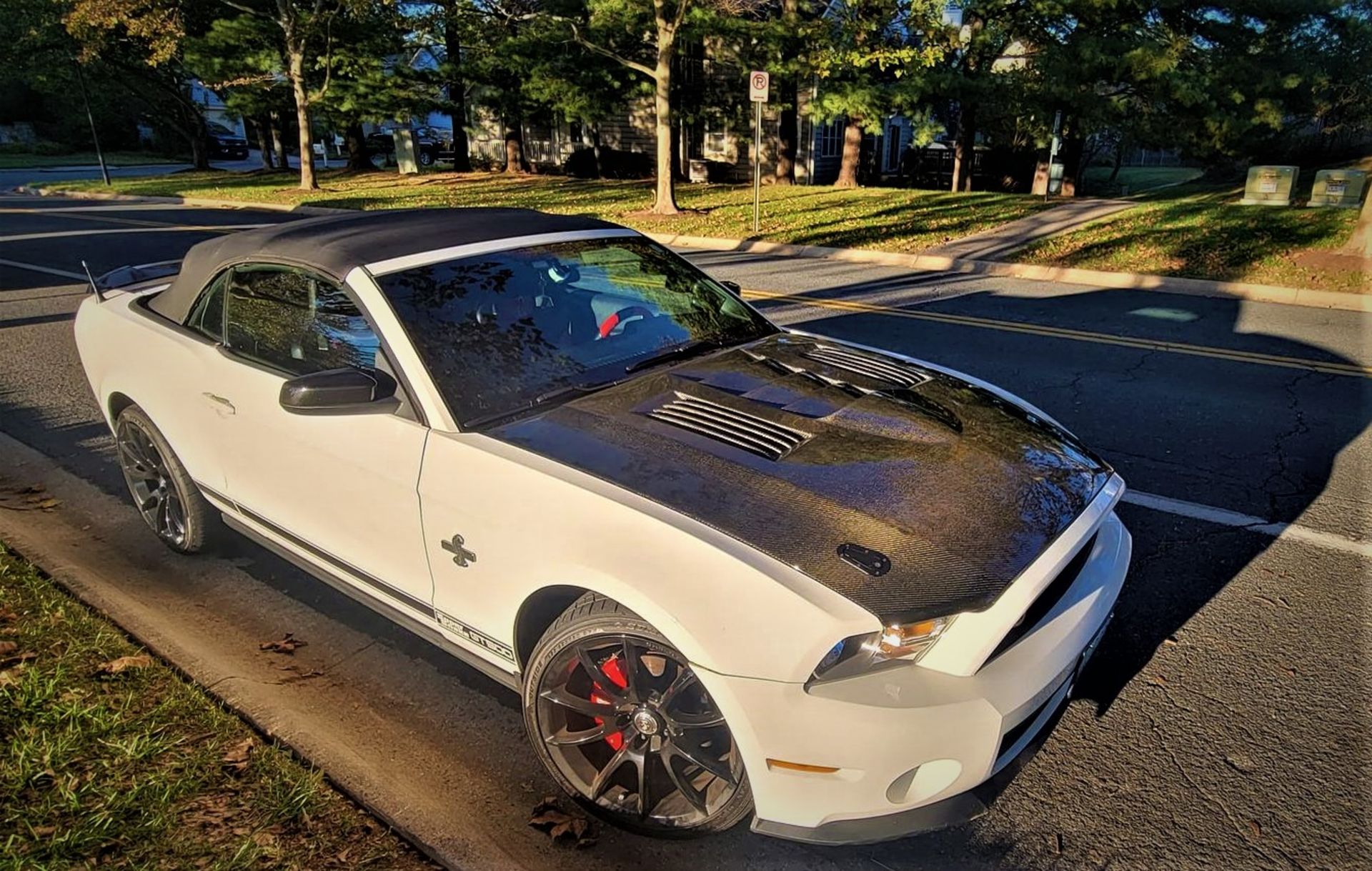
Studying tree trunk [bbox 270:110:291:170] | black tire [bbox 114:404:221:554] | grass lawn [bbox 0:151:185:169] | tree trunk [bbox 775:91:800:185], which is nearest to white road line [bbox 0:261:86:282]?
black tire [bbox 114:404:221:554]

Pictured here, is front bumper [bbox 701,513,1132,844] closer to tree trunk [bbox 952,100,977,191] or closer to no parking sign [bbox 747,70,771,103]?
no parking sign [bbox 747,70,771,103]

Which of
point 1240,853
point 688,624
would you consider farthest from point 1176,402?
point 688,624

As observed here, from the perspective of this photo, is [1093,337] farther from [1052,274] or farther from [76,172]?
[76,172]

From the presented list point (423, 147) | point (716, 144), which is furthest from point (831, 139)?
point (423, 147)

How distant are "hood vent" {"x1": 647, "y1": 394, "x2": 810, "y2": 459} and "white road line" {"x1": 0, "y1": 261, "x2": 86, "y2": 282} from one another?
457 inches

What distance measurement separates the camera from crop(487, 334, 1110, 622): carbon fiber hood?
2.04 metres

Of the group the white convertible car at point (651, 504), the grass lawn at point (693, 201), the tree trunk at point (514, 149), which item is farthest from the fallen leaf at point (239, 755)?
the tree trunk at point (514, 149)

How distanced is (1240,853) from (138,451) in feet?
14.9

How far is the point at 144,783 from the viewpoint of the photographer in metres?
2.40

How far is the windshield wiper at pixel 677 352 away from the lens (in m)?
3.03

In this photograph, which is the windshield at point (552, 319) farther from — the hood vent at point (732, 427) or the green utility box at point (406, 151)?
the green utility box at point (406, 151)

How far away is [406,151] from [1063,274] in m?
26.9

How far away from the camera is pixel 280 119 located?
3259cm

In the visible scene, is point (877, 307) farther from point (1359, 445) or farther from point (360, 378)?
point (360, 378)
